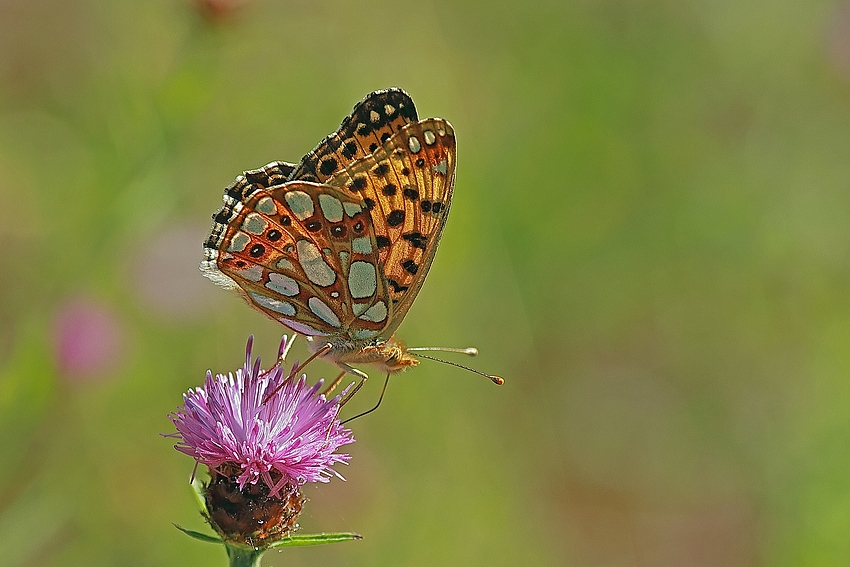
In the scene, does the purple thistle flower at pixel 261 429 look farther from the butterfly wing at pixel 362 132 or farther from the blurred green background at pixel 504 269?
the blurred green background at pixel 504 269

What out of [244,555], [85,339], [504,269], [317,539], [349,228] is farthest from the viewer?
[504,269]

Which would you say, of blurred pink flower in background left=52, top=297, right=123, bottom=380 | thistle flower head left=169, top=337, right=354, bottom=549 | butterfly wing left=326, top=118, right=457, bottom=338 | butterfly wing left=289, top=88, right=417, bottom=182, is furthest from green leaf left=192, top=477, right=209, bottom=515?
blurred pink flower in background left=52, top=297, right=123, bottom=380

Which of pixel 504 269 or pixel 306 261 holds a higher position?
pixel 306 261

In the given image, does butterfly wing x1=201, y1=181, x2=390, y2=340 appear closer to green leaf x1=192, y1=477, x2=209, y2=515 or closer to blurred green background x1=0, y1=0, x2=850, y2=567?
green leaf x1=192, y1=477, x2=209, y2=515

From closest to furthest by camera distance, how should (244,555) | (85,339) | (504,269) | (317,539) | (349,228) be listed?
(317,539)
(244,555)
(349,228)
(85,339)
(504,269)

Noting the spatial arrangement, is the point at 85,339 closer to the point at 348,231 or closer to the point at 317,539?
the point at 348,231

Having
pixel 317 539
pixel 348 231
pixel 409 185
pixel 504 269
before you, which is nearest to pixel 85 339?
pixel 348 231

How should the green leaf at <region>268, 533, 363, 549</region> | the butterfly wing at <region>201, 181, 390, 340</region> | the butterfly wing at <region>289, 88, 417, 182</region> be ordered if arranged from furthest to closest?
the butterfly wing at <region>289, 88, 417, 182</region>
the butterfly wing at <region>201, 181, 390, 340</region>
the green leaf at <region>268, 533, 363, 549</region>

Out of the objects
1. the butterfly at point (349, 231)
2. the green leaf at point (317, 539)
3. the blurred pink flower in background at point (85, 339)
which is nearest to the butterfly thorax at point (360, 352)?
the butterfly at point (349, 231)
